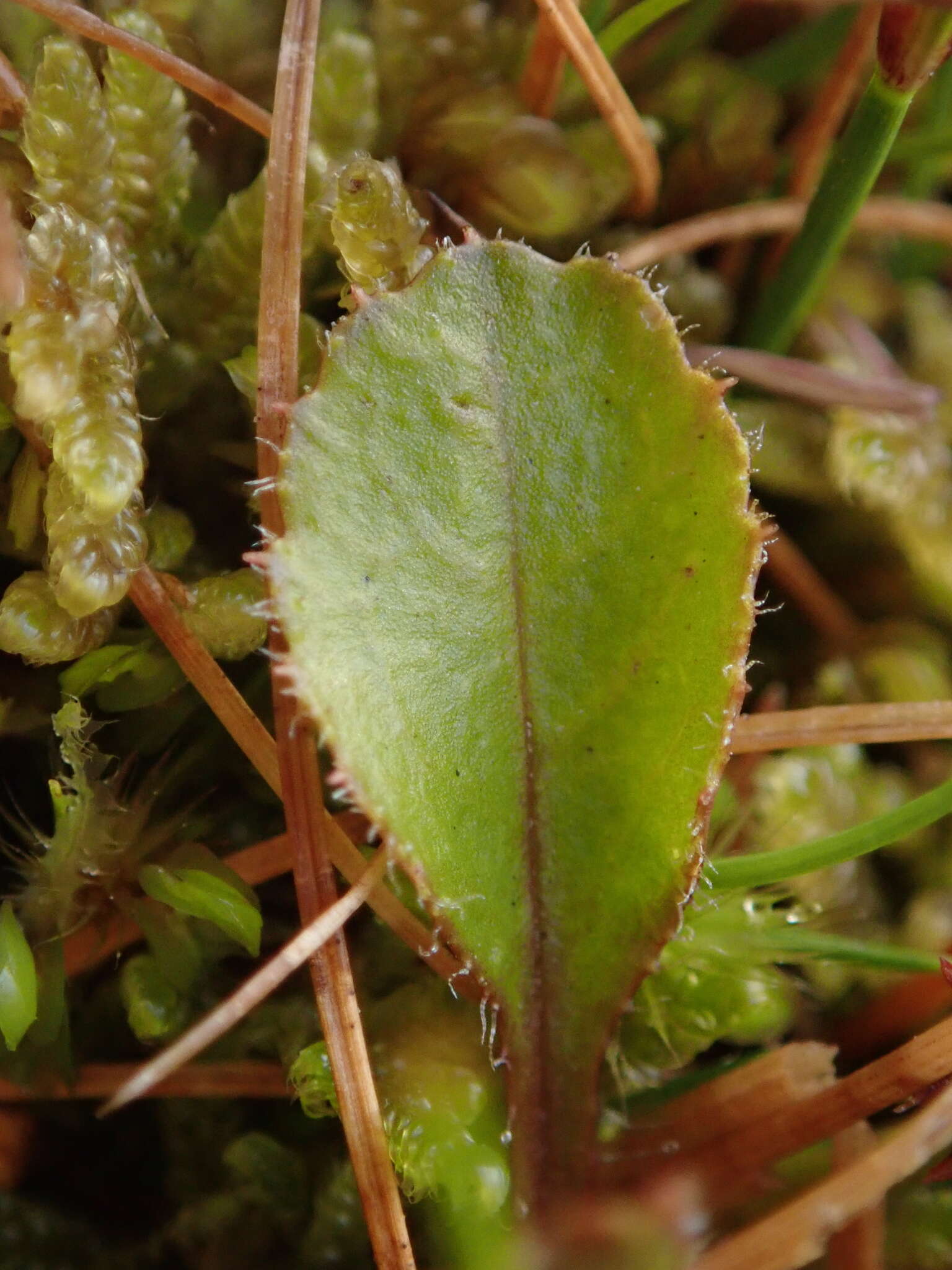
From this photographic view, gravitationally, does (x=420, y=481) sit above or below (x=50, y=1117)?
above

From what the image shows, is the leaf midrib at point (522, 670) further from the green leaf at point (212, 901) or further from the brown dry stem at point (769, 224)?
the brown dry stem at point (769, 224)

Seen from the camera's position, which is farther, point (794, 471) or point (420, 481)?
point (794, 471)

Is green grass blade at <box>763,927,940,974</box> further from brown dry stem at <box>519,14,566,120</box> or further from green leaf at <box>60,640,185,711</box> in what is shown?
brown dry stem at <box>519,14,566,120</box>

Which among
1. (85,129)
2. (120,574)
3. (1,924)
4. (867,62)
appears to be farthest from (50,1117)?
(867,62)

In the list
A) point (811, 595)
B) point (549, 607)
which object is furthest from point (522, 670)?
point (811, 595)

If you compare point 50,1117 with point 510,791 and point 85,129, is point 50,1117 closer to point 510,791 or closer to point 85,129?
point 510,791

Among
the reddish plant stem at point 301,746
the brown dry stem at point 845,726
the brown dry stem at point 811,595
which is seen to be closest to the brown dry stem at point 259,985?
the reddish plant stem at point 301,746

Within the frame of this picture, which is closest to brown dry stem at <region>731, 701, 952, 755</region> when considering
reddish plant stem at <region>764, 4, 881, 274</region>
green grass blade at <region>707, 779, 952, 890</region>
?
green grass blade at <region>707, 779, 952, 890</region>
